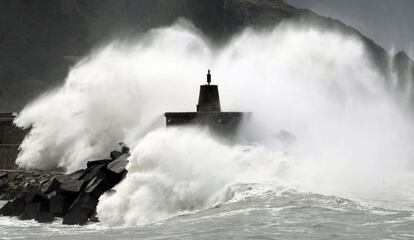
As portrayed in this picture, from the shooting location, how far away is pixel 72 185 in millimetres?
14891

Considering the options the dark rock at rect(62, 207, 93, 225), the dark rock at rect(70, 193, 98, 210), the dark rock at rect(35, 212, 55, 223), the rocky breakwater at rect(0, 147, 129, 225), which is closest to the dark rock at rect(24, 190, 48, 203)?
the rocky breakwater at rect(0, 147, 129, 225)

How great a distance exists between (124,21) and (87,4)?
7391 mm

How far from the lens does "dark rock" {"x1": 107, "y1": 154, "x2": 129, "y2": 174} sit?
48.6ft

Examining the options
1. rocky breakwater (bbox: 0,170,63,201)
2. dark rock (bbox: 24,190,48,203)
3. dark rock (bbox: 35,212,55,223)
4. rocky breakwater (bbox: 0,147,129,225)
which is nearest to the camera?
dark rock (bbox: 35,212,55,223)

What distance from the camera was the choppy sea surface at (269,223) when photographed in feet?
28.1

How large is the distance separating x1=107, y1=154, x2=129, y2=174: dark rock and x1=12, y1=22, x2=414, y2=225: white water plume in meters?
0.44

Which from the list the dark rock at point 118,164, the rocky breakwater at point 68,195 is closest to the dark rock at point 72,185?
the rocky breakwater at point 68,195

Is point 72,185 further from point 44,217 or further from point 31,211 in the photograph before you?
point 44,217

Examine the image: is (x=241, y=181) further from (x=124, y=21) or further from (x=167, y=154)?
(x=124, y=21)

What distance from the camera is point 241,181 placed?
13.1m

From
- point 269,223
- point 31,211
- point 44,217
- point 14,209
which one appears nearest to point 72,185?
point 31,211

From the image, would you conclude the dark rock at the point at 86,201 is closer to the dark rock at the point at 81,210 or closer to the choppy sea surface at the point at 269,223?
the dark rock at the point at 81,210

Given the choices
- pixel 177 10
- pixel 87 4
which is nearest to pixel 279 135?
pixel 87 4

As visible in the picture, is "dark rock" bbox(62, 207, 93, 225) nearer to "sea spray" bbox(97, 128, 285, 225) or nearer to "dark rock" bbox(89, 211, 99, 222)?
"dark rock" bbox(89, 211, 99, 222)
